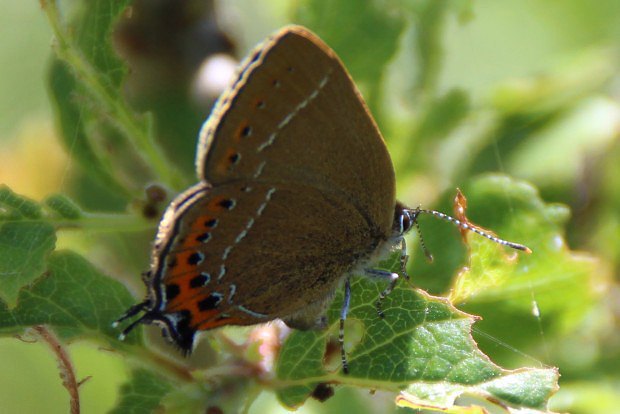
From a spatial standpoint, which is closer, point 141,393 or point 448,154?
point 141,393

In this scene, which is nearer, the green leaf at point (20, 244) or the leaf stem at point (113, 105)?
the green leaf at point (20, 244)

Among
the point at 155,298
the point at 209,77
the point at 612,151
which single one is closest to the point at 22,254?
the point at 155,298

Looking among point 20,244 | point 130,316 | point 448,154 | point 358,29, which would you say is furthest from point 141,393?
point 448,154

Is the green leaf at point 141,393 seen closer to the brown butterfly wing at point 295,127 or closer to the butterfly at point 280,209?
the butterfly at point 280,209

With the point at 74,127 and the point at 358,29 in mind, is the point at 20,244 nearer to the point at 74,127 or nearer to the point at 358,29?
the point at 74,127

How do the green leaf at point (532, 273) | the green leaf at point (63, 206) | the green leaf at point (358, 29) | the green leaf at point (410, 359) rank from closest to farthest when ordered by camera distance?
the green leaf at point (410, 359) → the green leaf at point (63, 206) → the green leaf at point (532, 273) → the green leaf at point (358, 29)

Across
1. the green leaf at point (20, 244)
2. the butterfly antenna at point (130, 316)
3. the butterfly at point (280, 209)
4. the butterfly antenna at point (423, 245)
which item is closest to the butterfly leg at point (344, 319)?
the butterfly at point (280, 209)

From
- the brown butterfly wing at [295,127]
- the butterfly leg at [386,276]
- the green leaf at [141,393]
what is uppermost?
the brown butterfly wing at [295,127]

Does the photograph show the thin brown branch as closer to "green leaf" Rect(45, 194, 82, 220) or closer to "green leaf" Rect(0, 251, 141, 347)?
"green leaf" Rect(0, 251, 141, 347)

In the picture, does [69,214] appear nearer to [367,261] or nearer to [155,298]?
[155,298]
